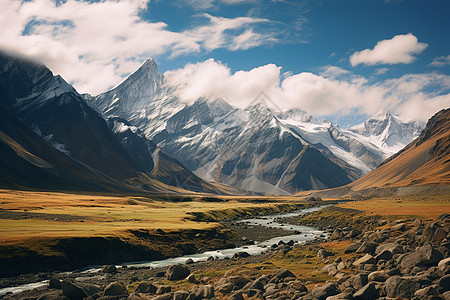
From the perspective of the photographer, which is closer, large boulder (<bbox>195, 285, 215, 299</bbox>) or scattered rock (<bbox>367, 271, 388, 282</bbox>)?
scattered rock (<bbox>367, 271, 388, 282</bbox>)

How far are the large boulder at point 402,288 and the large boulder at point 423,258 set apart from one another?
7.97 m

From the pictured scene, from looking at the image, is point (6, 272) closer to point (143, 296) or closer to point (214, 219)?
point (143, 296)

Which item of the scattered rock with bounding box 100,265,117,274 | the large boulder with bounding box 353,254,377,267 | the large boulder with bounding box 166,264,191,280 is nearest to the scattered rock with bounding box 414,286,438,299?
the large boulder with bounding box 353,254,377,267

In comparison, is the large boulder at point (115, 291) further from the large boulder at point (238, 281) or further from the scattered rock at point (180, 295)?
the large boulder at point (238, 281)


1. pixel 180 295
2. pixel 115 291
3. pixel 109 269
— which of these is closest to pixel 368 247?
pixel 180 295

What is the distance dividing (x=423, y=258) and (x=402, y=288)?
967 cm

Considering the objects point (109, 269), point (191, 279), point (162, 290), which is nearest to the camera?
point (162, 290)

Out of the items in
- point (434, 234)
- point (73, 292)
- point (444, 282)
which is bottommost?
point (73, 292)

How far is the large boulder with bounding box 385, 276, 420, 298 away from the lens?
107 ft

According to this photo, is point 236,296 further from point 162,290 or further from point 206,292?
point 162,290

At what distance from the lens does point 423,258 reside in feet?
133

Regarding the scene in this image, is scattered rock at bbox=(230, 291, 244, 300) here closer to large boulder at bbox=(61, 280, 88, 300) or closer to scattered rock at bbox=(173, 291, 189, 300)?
scattered rock at bbox=(173, 291, 189, 300)

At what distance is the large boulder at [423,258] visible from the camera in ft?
132

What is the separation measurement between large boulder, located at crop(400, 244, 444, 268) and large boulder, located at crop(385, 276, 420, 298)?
7.97 meters
